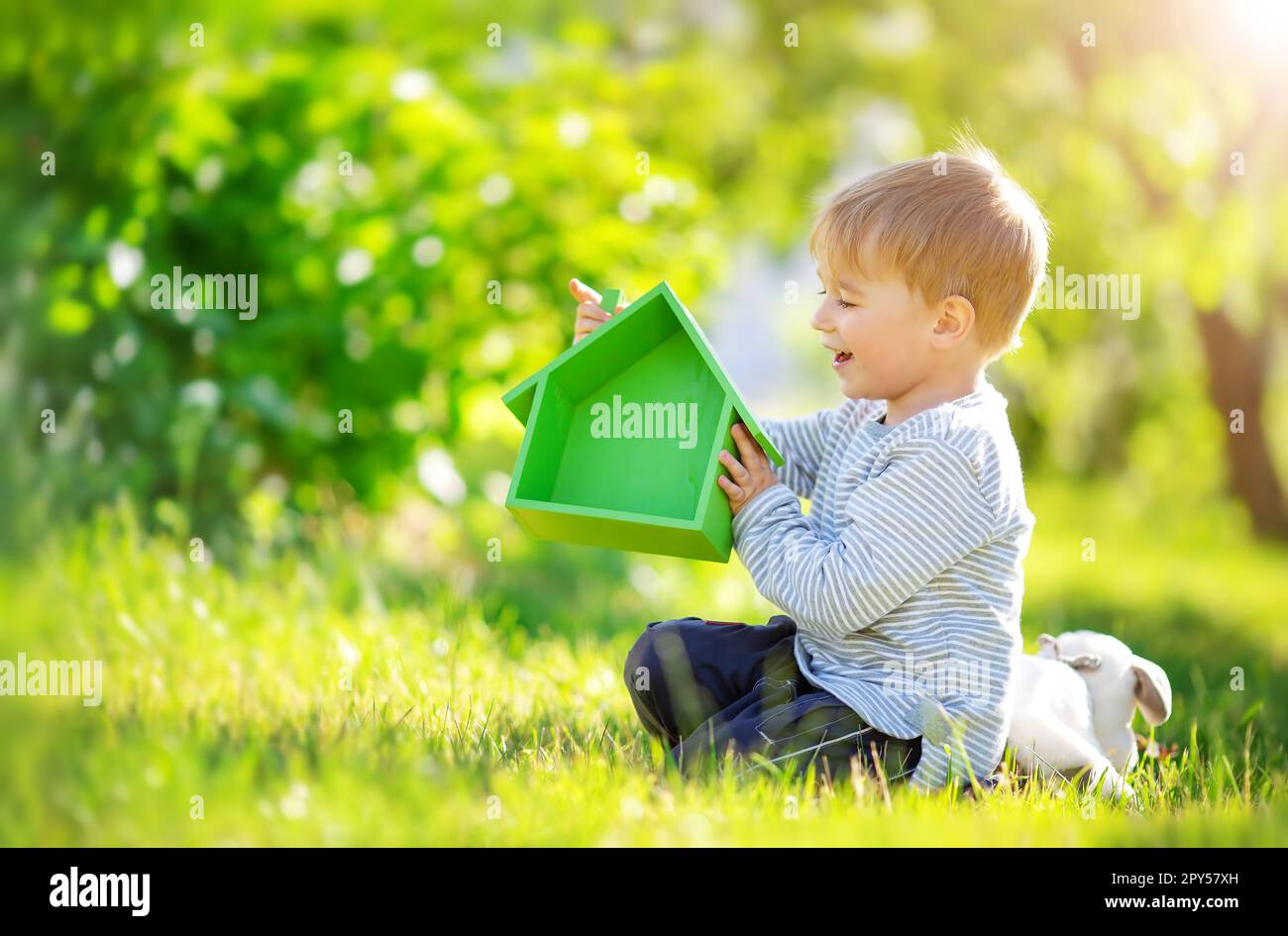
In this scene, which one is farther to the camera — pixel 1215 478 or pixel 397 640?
pixel 1215 478

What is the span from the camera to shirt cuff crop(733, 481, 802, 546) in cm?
242

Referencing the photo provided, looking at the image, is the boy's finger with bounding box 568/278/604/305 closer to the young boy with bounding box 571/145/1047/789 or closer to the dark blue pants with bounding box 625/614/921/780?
the young boy with bounding box 571/145/1047/789

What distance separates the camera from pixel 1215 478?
30.3 ft

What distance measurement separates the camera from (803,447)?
2842 millimetres

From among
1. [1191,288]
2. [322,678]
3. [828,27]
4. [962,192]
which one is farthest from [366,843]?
[828,27]

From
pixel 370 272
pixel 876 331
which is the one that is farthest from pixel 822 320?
pixel 370 272

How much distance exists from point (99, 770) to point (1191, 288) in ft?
16.5

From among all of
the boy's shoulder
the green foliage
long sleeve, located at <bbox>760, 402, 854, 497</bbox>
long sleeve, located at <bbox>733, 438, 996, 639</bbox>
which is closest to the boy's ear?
the boy's shoulder

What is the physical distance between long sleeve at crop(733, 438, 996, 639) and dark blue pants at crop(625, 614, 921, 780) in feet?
0.62

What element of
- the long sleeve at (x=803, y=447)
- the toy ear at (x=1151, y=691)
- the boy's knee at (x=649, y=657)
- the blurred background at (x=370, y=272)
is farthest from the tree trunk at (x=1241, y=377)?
the boy's knee at (x=649, y=657)

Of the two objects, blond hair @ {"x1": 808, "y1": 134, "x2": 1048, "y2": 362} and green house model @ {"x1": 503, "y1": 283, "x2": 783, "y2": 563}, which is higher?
blond hair @ {"x1": 808, "y1": 134, "x2": 1048, "y2": 362}

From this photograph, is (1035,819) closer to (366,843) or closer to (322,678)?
(366,843)

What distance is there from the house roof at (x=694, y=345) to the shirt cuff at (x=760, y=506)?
59 mm

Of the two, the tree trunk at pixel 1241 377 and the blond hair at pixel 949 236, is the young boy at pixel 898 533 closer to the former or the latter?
the blond hair at pixel 949 236
